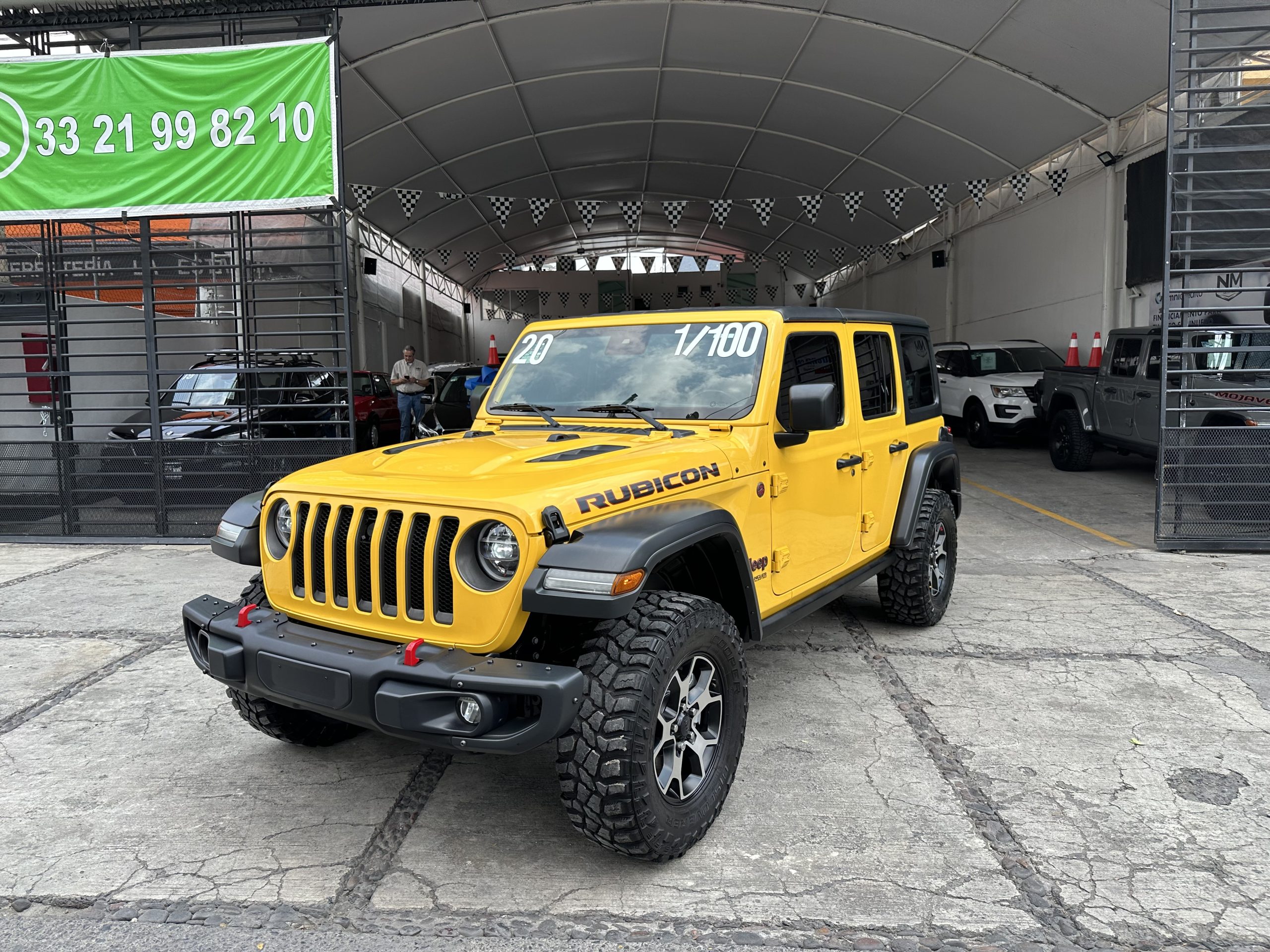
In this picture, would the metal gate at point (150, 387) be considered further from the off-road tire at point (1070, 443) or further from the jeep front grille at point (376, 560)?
the off-road tire at point (1070, 443)

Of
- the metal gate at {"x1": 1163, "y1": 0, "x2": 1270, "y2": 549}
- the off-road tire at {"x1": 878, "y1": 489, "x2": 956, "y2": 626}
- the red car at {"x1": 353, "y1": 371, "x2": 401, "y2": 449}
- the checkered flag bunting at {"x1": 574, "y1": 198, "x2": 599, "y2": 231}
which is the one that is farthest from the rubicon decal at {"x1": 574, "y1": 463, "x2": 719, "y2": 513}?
the checkered flag bunting at {"x1": 574, "y1": 198, "x2": 599, "y2": 231}

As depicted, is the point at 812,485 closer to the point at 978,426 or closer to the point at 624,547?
the point at 624,547

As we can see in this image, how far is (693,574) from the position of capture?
3.51 meters

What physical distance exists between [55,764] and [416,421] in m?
12.0

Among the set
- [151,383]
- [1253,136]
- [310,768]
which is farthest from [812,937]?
[1253,136]

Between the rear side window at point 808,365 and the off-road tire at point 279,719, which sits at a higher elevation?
the rear side window at point 808,365

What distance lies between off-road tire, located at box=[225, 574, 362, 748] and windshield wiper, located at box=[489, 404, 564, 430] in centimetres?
130

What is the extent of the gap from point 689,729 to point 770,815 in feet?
1.76

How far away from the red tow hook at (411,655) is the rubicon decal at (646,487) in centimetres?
65

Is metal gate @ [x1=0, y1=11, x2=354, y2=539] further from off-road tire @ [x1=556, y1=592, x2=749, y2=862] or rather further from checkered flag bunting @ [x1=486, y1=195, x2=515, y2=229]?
checkered flag bunting @ [x1=486, y1=195, x2=515, y2=229]

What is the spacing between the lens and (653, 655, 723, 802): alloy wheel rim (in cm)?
296

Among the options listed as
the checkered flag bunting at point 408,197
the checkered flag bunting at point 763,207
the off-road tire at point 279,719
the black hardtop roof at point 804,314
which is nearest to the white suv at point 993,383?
the checkered flag bunting at point 763,207

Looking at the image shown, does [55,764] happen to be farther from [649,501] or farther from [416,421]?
[416,421]

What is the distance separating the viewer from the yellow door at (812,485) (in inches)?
151
